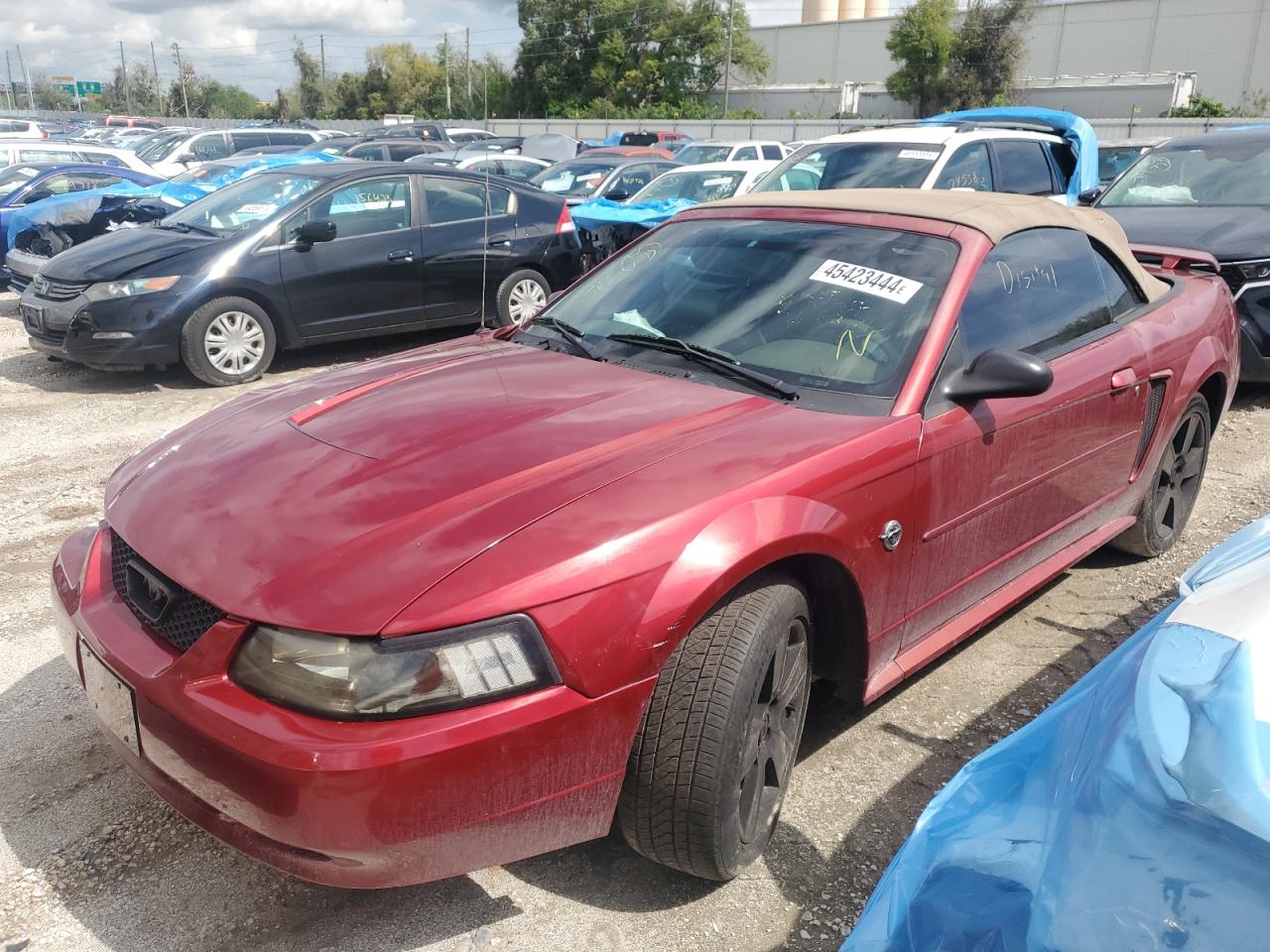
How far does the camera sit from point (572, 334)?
3518 millimetres

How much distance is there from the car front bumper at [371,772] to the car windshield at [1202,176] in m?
7.18

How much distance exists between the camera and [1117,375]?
3.59 metres

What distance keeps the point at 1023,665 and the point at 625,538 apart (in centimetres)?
209

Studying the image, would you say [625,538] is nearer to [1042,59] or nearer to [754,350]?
[754,350]

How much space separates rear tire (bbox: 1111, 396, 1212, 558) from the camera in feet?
14.0

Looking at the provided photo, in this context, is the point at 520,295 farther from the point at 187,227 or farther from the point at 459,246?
the point at 187,227

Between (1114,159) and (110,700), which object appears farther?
(1114,159)

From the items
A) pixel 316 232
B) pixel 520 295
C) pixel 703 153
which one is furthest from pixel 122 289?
pixel 703 153

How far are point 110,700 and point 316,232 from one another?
5.79 metres

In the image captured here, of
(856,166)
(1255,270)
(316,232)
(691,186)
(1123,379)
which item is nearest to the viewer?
(1123,379)

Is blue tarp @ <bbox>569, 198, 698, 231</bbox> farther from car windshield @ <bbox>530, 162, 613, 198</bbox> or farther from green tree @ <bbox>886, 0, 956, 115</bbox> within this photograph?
green tree @ <bbox>886, 0, 956, 115</bbox>

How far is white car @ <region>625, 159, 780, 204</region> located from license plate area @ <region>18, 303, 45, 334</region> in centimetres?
571

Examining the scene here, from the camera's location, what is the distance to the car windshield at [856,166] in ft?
Answer: 27.6

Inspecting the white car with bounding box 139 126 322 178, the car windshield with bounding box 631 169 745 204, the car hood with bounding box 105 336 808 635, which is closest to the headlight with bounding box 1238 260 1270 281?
the car hood with bounding box 105 336 808 635
